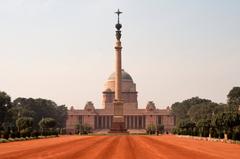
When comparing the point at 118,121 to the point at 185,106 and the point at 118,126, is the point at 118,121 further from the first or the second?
the point at 185,106

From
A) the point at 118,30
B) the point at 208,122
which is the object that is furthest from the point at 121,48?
the point at 208,122

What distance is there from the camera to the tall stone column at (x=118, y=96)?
13100cm

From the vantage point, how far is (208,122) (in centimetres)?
8531

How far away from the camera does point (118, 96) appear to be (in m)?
138

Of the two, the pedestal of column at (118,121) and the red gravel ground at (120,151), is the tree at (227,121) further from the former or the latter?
the pedestal of column at (118,121)

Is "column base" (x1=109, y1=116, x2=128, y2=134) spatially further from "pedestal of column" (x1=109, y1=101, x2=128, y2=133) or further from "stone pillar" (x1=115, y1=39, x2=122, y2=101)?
"stone pillar" (x1=115, y1=39, x2=122, y2=101)

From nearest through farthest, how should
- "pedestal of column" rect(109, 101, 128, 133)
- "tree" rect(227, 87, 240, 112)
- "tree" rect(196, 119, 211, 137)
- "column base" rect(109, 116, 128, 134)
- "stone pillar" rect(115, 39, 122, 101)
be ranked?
"tree" rect(196, 119, 211, 137)
"column base" rect(109, 116, 128, 134)
"pedestal of column" rect(109, 101, 128, 133)
"stone pillar" rect(115, 39, 122, 101)
"tree" rect(227, 87, 240, 112)

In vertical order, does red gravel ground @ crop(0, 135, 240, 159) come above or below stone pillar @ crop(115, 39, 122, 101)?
below

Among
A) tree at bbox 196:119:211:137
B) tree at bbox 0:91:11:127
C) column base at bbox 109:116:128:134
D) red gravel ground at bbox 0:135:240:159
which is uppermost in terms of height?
tree at bbox 0:91:11:127

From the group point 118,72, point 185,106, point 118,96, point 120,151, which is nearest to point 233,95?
point 185,106

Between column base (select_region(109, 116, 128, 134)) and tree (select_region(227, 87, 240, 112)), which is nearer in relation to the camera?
column base (select_region(109, 116, 128, 134))

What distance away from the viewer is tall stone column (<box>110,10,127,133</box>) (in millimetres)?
131000

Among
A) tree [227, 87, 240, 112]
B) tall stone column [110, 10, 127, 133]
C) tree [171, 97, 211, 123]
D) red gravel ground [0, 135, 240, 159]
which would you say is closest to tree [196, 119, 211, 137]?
red gravel ground [0, 135, 240, 159]

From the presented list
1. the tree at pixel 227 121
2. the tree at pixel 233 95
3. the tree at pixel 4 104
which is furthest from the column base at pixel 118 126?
the tree at pixel 227 121
